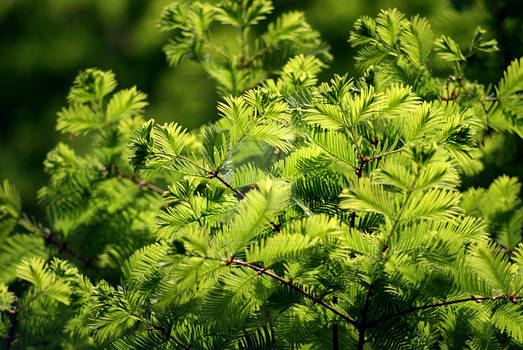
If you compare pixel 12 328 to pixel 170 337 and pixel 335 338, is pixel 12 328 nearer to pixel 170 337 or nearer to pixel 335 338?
pixel 170 337

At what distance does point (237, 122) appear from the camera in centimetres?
52

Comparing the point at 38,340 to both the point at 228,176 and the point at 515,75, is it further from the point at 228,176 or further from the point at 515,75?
the point at 515,75

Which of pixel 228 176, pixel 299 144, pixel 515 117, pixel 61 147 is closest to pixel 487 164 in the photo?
pixel 515 117

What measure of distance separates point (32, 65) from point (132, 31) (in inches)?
29.8

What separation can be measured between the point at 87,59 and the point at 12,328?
105 inches

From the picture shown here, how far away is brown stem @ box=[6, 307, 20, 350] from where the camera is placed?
70 cm

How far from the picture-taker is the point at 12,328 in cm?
72

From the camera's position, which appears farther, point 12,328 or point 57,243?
point 57,243

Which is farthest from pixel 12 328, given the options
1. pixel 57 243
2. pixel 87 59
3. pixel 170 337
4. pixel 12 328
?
pixel 87 59

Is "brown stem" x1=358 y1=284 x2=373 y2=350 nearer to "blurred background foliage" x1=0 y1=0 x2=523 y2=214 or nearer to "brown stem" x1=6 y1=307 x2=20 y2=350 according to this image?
"brown stem" x1=6 y1=307 x2=20 y2=350

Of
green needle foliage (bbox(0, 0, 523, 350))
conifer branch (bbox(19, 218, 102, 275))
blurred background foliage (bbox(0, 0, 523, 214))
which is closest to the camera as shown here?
green needle foliage (bbox(0, 0, 523, 350))

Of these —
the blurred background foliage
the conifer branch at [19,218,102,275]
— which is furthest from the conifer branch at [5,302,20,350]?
the blurred background foliage

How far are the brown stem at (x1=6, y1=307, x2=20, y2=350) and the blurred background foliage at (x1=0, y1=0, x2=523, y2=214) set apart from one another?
68.7 inches

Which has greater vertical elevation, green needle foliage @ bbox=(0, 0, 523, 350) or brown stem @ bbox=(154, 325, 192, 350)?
green needle foliage @ bbox=(0, 0, 523, 350)
